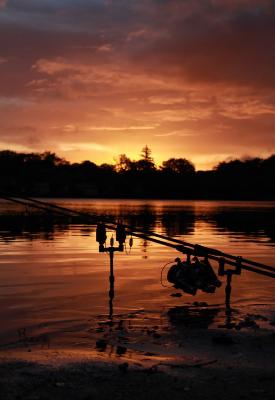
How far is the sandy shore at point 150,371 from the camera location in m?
8.02

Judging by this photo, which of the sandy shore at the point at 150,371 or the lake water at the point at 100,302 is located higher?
the sandy shore at the point at 150,371

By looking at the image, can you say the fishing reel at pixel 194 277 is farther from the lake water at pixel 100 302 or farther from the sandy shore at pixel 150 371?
the sandy shore at pixel 150 371

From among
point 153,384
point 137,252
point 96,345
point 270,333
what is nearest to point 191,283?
point 270,333

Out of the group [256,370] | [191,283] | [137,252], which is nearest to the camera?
[256,370]

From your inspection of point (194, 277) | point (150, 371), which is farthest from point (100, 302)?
point (150, 371)

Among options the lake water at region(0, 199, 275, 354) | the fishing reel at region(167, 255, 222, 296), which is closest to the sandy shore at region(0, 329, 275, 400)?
the lake water at region(0, 199, 275, 354)

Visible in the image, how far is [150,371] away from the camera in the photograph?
9.00 meters

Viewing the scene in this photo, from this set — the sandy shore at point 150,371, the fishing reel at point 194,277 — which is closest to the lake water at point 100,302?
the fishing reel at point 194,277

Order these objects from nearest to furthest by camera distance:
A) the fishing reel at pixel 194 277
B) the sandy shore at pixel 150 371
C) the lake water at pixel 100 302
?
the sandy shore at pixel 150 371
the lake water at pixel 100 302
the fishing reel at pixel 194 277

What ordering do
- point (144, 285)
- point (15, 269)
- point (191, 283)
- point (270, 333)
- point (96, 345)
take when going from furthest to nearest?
point (15, 269) → point (144, 285) → point (191, 283) → point (270, 333) → point (96, 345)

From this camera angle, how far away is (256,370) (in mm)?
9188

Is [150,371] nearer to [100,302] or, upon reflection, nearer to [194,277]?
[194,277]

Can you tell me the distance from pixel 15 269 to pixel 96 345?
525 inches

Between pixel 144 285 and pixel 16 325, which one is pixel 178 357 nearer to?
pixel 16 325
